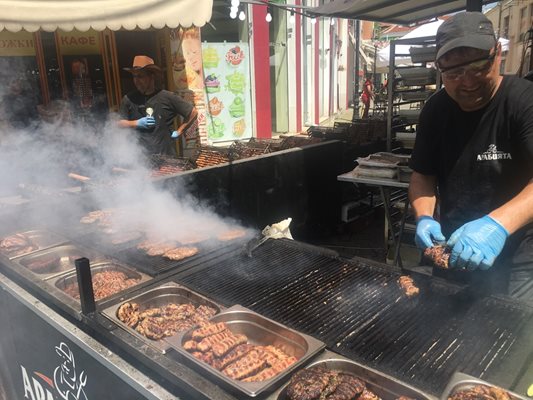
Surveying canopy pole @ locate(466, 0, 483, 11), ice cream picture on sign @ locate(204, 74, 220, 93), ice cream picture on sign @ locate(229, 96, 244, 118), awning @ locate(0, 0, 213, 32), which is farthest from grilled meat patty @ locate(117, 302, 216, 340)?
ice cream picture on sign @ locate(229, 96, 244, 118)

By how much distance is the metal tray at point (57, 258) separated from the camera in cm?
306

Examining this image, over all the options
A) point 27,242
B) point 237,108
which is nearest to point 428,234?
point 27,242

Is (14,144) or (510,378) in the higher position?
(14,144)

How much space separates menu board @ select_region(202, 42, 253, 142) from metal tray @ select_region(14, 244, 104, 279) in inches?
358

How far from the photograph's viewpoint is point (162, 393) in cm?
181

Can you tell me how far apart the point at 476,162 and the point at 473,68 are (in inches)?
21.8

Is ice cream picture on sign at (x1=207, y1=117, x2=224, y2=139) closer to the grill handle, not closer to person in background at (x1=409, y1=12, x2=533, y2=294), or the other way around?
person in background at (x1=409, y1=12, x2=533, y2=294)

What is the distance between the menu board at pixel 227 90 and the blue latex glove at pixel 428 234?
396 inches

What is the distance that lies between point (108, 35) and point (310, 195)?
5.87 metres

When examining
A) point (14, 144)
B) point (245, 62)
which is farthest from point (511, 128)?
point (245, 62)

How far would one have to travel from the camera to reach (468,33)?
2.20 m

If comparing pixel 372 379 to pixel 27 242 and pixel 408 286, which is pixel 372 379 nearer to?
pixel 408 286

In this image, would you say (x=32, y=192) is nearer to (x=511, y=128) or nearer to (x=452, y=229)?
(x=452, y=229)

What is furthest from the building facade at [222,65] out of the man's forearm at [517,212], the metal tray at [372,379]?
the metal tray at [372,379]
